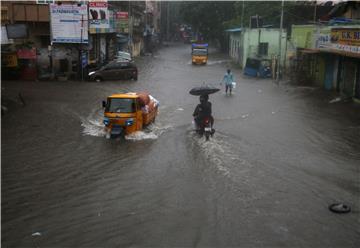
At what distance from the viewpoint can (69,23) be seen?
1325 inches

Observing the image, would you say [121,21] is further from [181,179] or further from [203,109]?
[181,179]

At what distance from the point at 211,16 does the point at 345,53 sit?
51865mm

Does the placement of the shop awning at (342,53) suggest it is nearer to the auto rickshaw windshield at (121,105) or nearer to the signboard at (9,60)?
the auto rickshaw windshield at (121,105)

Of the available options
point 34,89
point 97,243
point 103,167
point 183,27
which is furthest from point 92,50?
point 183,27

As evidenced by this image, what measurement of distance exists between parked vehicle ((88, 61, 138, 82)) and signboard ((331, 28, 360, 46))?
14176mm

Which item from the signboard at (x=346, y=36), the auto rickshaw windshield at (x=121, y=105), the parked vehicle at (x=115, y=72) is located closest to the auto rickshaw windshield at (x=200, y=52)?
the parked vehicle at (x=115, y=72)

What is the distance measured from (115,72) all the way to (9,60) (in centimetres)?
685

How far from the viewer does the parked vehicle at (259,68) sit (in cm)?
4075

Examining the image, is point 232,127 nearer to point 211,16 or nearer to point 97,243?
point 97,243

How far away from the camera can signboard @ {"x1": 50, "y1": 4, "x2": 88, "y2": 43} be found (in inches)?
1316

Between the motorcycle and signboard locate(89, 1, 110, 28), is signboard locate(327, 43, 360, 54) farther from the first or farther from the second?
signboard locate(89, 1, 110, 28)

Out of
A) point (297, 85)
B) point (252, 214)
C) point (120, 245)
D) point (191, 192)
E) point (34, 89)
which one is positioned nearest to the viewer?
point (120, 245)

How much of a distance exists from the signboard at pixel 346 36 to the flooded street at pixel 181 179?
3.09m

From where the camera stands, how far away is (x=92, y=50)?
40.2 meters
